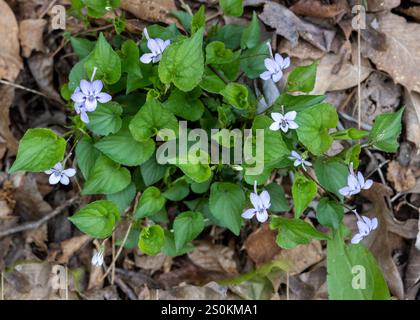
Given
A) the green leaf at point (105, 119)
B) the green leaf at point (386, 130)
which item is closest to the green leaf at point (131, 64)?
the green leaf at point (105, 119)

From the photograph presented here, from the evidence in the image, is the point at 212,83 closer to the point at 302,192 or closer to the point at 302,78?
the point at 302,78

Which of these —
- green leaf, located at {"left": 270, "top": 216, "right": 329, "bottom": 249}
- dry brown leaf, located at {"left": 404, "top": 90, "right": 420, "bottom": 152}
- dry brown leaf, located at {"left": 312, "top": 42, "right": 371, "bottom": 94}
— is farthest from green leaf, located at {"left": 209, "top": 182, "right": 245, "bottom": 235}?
dry brown leaf, located at {"left": 404, "top": 90, "right": 420, "bottom": 152}

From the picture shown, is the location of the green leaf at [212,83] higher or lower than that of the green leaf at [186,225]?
higher

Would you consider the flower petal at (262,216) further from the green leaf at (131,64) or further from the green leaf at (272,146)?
the green leaf at (131,64)

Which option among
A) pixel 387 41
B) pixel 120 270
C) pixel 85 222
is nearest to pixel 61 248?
pixel 120 270

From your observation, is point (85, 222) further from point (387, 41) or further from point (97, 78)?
point (387, 41)

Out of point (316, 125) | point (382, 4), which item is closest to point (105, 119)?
point (316, 125)

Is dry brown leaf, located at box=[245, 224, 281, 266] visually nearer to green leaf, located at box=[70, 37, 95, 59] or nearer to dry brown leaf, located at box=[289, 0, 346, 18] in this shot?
dry brown leaf, located at box=[289, 0, 346, 18]

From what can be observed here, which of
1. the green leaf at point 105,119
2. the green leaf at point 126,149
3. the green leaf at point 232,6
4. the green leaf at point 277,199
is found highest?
the green leaf at point 232,6
